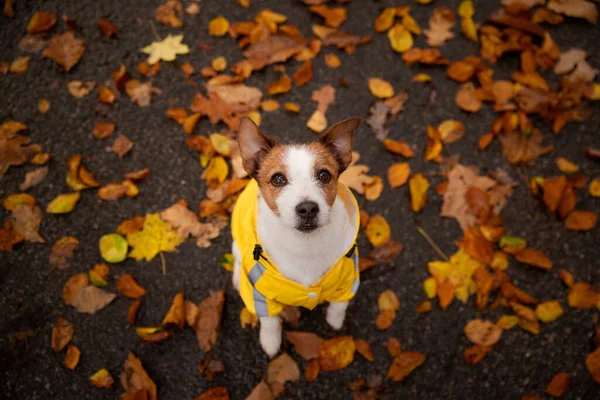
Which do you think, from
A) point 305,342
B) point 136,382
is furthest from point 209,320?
point 305,342

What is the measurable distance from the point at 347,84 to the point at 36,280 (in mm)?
3717

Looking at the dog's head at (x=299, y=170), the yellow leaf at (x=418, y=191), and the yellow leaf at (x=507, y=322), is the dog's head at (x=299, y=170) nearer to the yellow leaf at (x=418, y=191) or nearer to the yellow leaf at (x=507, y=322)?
the yellow leaf at (x=418, y=191)

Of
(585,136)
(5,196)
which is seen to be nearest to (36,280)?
(5,196)

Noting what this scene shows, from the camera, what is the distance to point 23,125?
4004mm

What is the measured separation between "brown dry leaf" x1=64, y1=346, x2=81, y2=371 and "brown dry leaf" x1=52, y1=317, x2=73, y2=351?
3.0 inches

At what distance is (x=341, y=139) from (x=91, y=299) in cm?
271

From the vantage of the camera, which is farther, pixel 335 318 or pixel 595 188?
pixel 595 188

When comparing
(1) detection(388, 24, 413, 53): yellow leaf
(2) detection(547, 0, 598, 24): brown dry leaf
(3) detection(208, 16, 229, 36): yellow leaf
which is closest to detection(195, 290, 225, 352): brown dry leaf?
(3) detection(208, 16, 229, 36): yellow leaf

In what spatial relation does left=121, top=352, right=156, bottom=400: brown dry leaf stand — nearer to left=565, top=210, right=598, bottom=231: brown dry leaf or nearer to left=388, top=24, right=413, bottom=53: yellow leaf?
left=565, top=210, right=598, bottom=231: brown dry leaf

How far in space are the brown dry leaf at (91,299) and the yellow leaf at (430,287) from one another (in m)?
2.87

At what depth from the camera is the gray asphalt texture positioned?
3.24m

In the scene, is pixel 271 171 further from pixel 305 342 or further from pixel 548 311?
pixel 548 311

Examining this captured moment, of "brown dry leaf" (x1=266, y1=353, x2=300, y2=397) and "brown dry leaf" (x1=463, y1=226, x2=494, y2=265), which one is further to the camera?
"brown dry leaf" (x1=463, y1=226, x2=494, y2=265)

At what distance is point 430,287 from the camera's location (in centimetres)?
352
